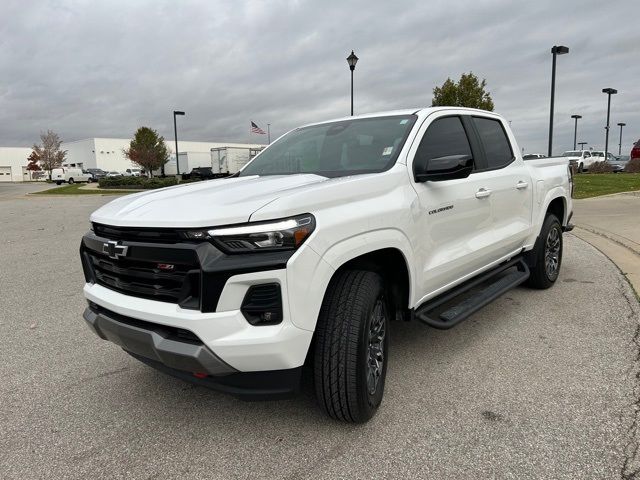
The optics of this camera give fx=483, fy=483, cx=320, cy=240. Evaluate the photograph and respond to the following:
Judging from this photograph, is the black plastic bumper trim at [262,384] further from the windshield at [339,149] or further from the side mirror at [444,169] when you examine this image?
the side mirror at [444,169]

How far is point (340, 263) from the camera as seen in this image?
2441 mm

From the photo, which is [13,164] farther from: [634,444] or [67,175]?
[634,444]

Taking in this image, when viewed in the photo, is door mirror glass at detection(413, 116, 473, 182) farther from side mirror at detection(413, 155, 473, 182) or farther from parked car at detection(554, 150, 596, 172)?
parked car at detection(554, 150, 596, 172)

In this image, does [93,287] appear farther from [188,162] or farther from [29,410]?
[188,162]

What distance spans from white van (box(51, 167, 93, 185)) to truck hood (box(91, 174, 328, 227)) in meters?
56.0

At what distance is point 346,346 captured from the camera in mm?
2459

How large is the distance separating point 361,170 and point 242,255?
1245 millimetres

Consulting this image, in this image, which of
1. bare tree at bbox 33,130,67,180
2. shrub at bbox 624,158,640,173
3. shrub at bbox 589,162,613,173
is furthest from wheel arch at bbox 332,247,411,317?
bare tree at bbox 33,130,67,180

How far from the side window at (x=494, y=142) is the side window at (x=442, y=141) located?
0.35 m

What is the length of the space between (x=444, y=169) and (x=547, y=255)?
287 cm

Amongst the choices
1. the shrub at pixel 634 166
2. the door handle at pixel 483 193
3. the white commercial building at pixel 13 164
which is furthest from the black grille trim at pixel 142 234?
the white commercial building at pixel 13 164

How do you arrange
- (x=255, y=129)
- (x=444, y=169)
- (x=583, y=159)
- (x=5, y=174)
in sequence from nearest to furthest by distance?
(x=444, y=169)
(x=255, y=129)
(x=583, y=159)
(x=5, y=174)

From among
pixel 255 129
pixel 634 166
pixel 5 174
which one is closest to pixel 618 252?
pixel 255 129

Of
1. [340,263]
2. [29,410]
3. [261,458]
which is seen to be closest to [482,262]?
[340,263]
